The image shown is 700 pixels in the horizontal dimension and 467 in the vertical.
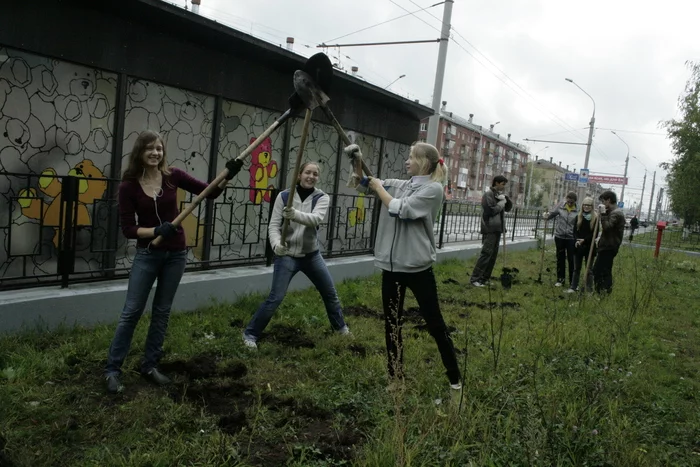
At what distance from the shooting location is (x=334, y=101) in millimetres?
9406

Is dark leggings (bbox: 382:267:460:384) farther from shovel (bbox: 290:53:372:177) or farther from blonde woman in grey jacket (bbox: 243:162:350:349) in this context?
blonde woman in grey jacket (bbox: 243:162:350:349)

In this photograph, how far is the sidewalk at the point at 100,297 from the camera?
4609mm

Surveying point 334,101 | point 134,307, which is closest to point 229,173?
point 134,307

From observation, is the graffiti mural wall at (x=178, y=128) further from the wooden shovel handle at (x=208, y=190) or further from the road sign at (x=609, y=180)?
the road sign at (x=609, y=180)

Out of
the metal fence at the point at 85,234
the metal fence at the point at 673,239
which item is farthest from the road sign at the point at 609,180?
the metal fence at the point at 85,234

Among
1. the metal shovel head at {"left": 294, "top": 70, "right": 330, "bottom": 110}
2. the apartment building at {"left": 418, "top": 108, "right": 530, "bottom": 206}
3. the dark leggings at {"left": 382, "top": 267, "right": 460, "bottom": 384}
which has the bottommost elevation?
the dark leggings at {"left": 382, "top": 267, "right": 460, "bottom": 384}

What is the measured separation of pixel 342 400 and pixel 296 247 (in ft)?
5.57

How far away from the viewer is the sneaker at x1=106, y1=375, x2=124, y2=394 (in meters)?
3.77

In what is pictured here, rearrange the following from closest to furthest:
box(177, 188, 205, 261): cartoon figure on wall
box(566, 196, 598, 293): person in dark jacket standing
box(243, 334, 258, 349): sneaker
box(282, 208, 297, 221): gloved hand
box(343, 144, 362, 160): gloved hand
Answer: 1. box(343, 144, 362, 160): gloved hand
2. box(282, 208, 297, 221): gloved hand
3. box(243, 334, 258, 349): sneaker
4. box(177, 188, 205, 261): cartoon figure on wall
5. box(566, 196, 598, 293): person in dark jacket standing

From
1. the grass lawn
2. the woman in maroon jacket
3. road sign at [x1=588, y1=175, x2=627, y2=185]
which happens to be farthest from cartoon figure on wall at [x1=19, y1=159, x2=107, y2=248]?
road sign at [x1=588, y1=175, x2=627, y2=185]

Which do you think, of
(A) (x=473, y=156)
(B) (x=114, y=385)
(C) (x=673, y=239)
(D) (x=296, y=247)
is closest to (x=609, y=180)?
(C) (x=673, y=239)

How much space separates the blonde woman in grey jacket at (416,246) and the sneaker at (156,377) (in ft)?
5.57

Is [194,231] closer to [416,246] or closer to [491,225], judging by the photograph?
[416,246]

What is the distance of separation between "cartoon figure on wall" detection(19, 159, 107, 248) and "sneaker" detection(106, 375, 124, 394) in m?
2.04
